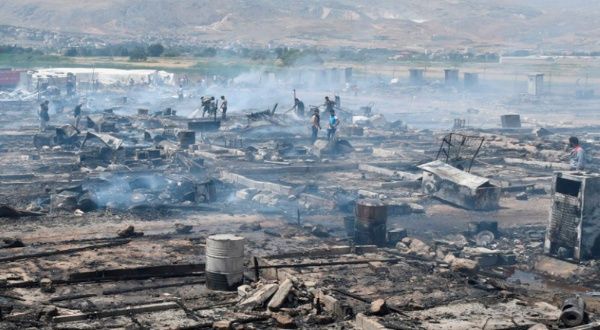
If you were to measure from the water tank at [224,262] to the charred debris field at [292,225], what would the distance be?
0.02 m

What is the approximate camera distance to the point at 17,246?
1552 centimetres

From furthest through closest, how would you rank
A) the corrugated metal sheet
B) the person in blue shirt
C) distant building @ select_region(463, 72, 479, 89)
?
distant building @ select_region(463, 72, 479, 89), the person in blue shirt, the corrugated metal sheet

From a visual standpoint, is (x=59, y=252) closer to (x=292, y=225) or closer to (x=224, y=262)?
(x=224, y=262)

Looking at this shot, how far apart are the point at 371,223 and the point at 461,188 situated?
5.33 metres

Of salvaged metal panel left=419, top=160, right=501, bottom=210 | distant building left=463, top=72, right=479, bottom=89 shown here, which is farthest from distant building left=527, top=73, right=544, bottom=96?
salvaged metal panel left=419, top=160, right=501, bottom=210

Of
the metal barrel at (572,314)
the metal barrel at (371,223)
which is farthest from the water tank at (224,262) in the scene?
the metal barrel at (572,314)

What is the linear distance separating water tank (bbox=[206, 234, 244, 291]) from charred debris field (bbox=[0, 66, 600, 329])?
0.02 meters

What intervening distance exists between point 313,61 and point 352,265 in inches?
2297

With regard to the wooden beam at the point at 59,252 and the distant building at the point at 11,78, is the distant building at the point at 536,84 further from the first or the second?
the wooden beam at the point at 59,252

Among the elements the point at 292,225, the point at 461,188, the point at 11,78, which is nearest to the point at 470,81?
the point at 11,78

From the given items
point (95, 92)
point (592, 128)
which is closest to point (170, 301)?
point (592, 128)

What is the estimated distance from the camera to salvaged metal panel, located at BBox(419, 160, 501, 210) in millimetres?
21078

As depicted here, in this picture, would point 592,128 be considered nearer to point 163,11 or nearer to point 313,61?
point 313,61

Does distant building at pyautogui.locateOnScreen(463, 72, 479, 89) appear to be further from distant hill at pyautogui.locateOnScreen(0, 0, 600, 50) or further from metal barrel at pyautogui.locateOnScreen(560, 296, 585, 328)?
metal barrel at pyautogui.locateOnScreen(560, 296, 585, 328)
